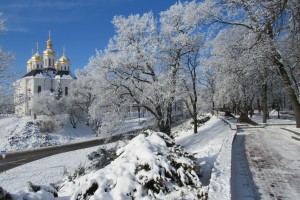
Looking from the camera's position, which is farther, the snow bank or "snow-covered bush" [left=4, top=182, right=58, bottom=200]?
the snow bank

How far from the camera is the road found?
6.55 m

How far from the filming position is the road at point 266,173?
6.55m

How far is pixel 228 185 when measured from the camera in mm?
6223

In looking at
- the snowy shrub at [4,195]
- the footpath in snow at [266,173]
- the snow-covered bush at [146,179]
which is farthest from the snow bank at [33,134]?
the snow-covered bush at [146,179]

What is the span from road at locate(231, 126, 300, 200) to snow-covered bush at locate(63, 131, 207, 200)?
1.03 m

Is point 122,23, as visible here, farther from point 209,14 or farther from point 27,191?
point 27,191

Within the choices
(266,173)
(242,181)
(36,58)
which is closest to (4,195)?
(242,181)

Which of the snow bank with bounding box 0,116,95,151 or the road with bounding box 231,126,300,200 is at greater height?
the road with bounding box 231,126,300,200

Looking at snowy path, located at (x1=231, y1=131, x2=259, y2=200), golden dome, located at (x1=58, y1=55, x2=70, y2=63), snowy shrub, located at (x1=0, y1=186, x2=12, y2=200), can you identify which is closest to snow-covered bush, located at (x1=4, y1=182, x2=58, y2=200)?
snowy shrub, located at (x1=0, y1=186, x2=12, y2=200)

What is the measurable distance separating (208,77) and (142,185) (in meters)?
35.4

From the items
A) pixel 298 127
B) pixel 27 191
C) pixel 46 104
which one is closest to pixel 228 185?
pixel 27 191

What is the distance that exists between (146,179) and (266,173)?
136 inches

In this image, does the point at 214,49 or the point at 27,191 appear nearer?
the point at 27,191

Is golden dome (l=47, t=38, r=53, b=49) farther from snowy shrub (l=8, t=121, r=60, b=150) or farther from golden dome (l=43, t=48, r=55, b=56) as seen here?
snowy shrub (l=8, t=121, r=60, b=150)
